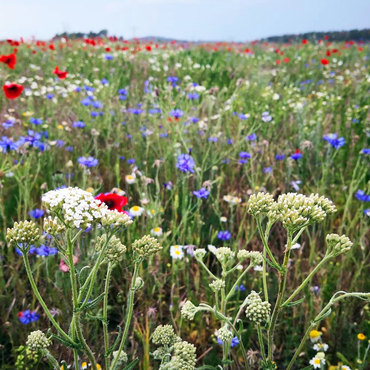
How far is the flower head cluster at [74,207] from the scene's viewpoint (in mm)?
911

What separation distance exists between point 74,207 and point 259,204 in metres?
0.48

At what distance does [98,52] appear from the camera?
28.4 ft

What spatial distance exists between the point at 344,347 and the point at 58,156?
89.9 inches

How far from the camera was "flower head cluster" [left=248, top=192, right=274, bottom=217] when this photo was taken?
1.06 meters

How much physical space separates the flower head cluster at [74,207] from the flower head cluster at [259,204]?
0.39 metres

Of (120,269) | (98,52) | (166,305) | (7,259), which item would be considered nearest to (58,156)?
(7,259)

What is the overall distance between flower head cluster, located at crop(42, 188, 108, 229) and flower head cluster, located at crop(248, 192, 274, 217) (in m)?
0.39

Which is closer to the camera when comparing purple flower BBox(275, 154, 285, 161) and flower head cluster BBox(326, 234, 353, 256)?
flower head cluster BBox(326, 234, 353, 256)

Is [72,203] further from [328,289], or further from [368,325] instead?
[368,325]

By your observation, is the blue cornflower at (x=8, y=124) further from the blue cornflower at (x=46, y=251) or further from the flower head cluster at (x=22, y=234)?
the flower head cluster at (x=22, y=234)

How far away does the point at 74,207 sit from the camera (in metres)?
0.93

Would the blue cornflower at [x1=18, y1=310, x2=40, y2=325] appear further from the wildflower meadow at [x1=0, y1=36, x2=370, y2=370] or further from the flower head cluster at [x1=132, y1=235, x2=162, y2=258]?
the flower head cluster at [x1=132, y1=235, x2=162, y2=258]

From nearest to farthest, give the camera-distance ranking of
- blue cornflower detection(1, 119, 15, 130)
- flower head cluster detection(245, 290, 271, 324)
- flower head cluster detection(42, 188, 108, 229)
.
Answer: flower head cluster detection(42, 188, 108, 229) < flower head cluster detection(245, 290, 271, 324) < blue cornflower detection(1, 119, 15, 130)

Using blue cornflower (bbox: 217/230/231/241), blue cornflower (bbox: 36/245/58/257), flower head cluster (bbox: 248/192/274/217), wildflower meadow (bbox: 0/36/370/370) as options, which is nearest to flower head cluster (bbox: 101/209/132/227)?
wildflower meadow (bbox: 0/36/370/370)
